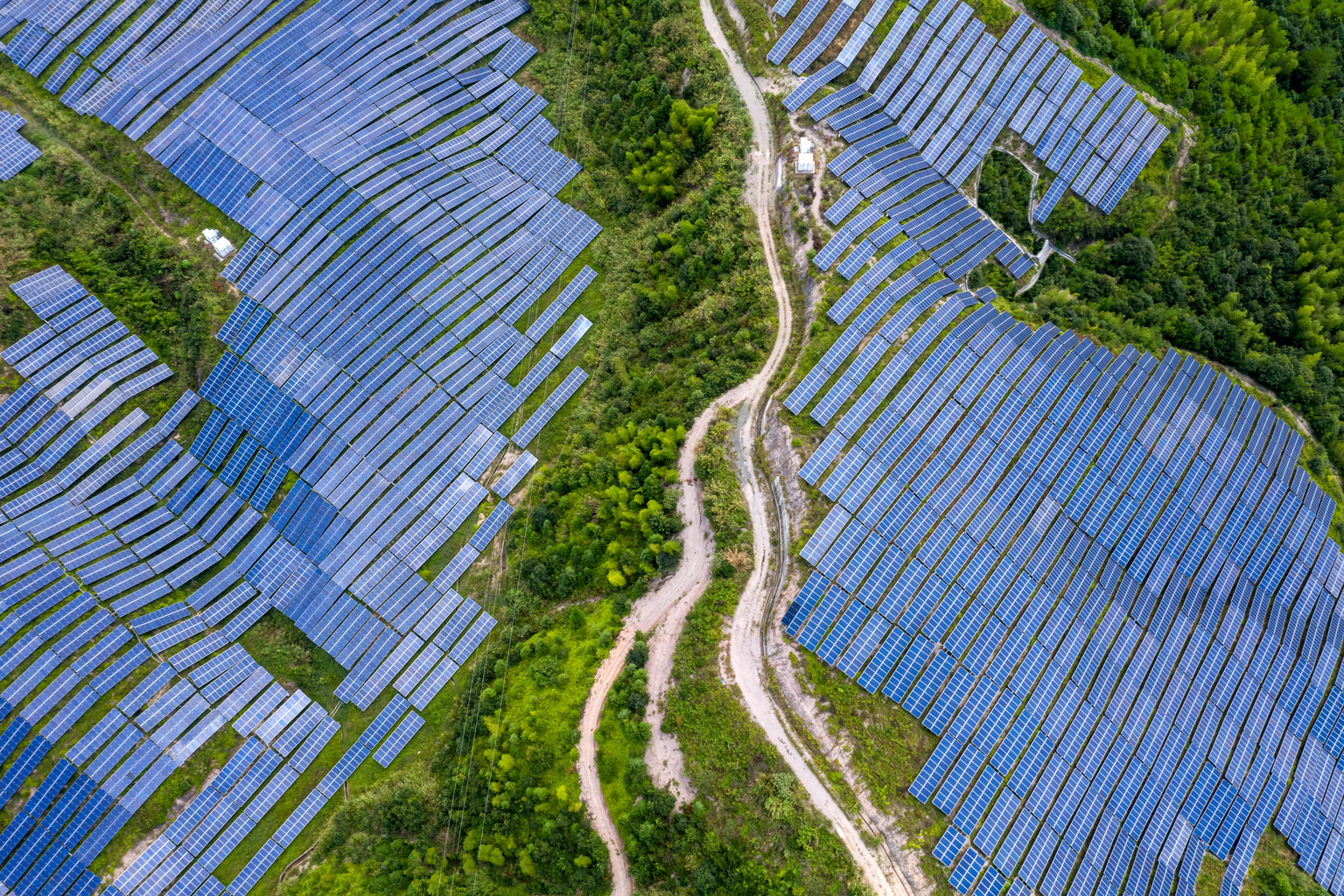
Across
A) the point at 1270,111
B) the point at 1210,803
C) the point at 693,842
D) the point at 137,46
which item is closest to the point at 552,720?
the point at 693,842

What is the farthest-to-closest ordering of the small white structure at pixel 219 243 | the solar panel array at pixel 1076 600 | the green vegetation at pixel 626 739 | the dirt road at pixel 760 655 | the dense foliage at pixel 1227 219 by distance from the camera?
1. the dense foliage at pixel 1227 219
2. the small white structure at pixel 219 243
3. the solar panel array at pixel 1076 600
4. the green vegetation at pixel 626 739
5. the dirt road at pixel 760 655

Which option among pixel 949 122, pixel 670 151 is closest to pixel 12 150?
pixel 670 151

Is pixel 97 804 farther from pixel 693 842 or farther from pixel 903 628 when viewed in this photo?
pixel 903 628

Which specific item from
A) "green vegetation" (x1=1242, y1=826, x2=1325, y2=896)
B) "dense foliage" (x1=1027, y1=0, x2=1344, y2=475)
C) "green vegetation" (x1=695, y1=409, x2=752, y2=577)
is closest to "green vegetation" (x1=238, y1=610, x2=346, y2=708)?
"green vegetation" (x1=695, y1=409, x2=752, y2=577)

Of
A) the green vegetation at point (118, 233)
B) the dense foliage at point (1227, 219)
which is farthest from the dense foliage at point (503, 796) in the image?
the dense foliage at point (1227, 219)

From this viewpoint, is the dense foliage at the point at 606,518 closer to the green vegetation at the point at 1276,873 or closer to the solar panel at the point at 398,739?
the solar panel at the point at 398,739

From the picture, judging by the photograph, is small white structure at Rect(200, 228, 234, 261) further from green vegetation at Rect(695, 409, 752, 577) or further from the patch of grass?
green vegetation at Rect(695, 409, 752, 577)
